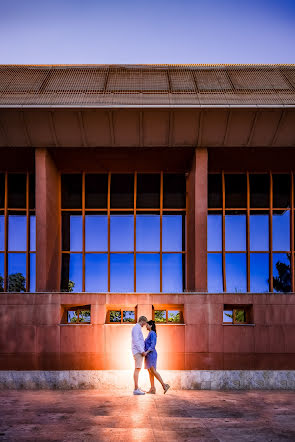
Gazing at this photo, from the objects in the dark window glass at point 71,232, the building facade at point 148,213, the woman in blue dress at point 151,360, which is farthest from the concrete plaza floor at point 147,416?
the dark window glass at point 71,232

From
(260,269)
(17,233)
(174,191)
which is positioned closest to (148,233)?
(174,191)

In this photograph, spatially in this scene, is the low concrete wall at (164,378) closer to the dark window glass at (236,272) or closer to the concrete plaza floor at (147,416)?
the concrete plaza floor at (147,416)

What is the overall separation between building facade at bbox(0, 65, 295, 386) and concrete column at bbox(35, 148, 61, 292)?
0.15 ft

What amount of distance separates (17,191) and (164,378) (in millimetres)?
8918

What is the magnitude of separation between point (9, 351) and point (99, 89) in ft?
27.8

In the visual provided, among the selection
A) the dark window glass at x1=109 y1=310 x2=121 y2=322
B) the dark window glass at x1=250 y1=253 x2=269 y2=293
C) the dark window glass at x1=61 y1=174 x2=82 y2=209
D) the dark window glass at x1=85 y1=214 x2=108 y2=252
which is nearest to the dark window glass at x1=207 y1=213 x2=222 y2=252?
the dark window glass at x1=250 y1=253 x2=269 y2=293

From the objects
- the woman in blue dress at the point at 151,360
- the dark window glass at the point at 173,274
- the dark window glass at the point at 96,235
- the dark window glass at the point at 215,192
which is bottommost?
the woman in blue dress at the point at 151,360

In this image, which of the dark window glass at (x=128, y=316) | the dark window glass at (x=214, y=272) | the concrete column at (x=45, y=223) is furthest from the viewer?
the dark window glass at (x=128, y=316)

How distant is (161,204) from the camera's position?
1708cm

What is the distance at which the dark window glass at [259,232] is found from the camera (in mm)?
16984

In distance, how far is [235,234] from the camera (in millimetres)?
17062

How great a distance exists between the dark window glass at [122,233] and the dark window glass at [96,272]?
0.62m

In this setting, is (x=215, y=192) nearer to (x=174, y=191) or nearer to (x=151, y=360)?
(x=174, y=191)

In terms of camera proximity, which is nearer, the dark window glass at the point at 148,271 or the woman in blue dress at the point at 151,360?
the woman in blue dress at the point at 151,360
